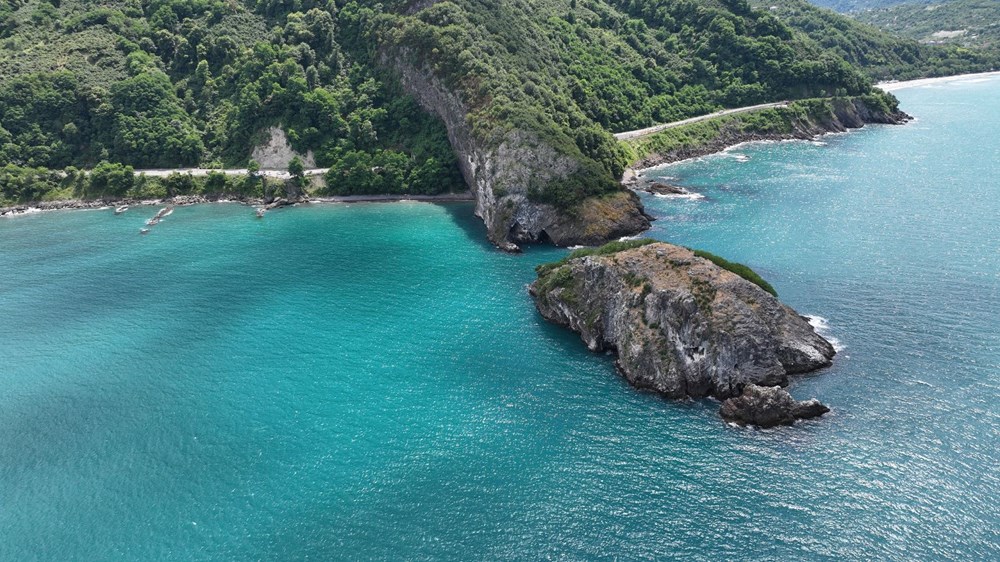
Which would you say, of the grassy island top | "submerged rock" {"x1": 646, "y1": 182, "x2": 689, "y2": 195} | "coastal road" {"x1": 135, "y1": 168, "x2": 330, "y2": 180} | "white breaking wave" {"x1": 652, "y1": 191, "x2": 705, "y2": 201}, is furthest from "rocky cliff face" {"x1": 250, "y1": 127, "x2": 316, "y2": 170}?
the grassy island top

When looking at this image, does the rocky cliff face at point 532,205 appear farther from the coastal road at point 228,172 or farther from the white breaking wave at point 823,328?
the coastal road at point 228,172

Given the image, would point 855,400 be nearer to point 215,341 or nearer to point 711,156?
point 215,341

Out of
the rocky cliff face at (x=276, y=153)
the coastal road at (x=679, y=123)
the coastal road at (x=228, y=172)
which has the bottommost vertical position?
the coastal road at (x=228, y=172)

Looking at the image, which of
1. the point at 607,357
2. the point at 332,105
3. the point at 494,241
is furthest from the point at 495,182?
the point at 332,105

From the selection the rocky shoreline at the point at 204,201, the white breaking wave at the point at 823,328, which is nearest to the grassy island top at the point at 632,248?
the white breaking wave at the point at 823,328

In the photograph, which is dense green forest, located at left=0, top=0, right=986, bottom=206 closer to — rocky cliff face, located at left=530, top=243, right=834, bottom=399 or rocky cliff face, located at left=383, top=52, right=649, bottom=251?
rocky cliff face, located at left=383, top=52, right=649, bottom=251

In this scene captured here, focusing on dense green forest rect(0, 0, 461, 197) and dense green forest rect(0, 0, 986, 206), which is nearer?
dense green forest rect(0, 0, 986, 206)
